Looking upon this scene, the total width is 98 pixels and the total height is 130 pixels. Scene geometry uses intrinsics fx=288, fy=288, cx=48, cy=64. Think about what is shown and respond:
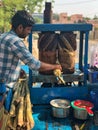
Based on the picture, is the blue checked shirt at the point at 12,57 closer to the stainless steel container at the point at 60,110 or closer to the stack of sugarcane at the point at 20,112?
the stack of sugarcane at the point at 20,112

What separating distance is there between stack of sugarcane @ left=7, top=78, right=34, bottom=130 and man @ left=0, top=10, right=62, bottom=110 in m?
0.14

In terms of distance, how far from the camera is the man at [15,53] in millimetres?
3096

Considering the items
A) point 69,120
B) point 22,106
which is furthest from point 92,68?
point 22,106

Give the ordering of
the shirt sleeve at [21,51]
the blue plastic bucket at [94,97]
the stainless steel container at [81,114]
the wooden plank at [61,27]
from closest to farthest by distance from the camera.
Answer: the shirt sleeve at [21,51]
the stainless steel container at [81,114]
the wooden plank at [61,27]
the blue plastic bucket at [94,97]

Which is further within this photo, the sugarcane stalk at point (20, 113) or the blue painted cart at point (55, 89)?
the blue painted cart at point (55, 89)

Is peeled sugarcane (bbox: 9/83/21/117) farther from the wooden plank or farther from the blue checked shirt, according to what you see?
the wooden plank

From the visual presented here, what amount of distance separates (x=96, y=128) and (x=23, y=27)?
143cm

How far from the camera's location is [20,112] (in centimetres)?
318

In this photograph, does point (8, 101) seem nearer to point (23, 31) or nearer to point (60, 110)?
point (60, 110)

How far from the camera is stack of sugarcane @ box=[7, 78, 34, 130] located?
313 centimetres

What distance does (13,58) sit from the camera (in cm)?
321

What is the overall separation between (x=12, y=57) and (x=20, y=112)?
61cm

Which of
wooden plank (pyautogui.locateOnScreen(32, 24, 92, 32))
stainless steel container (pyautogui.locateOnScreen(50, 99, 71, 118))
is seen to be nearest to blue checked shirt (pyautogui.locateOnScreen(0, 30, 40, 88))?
wooden plank (pyautogui.locateOnScreen(32, 24, 92, 32))

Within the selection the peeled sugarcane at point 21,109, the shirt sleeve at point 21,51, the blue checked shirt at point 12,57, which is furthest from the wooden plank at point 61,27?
the peeled sugarcane at point 21,109
